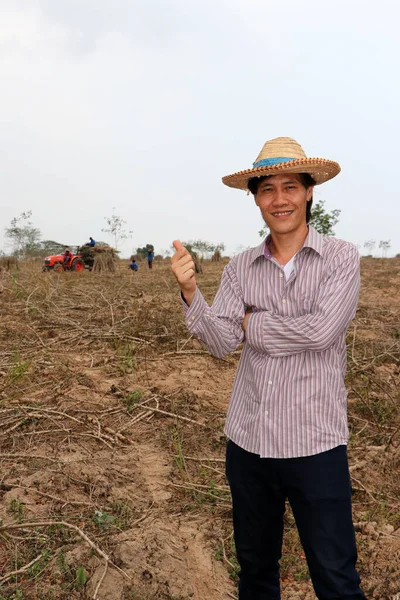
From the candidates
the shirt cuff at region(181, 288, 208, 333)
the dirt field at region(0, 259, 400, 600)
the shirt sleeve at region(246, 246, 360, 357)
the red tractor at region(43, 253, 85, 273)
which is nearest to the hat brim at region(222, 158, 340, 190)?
the shirt sleeve at region(246, 246, 360, 357)

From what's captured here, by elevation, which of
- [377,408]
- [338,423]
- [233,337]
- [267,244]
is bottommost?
[377,408]

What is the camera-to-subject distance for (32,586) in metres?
2.02

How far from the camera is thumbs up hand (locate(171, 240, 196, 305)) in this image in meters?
1.56

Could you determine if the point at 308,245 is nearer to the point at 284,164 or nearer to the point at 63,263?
the point at 284,164

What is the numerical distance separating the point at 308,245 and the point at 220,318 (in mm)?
379

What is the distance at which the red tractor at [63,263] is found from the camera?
14.1 m

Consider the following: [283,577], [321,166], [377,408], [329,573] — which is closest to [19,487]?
[283,577]

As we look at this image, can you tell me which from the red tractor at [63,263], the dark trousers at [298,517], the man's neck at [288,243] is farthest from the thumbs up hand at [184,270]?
the red tractor at [63,263]

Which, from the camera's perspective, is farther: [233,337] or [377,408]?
[377,408]

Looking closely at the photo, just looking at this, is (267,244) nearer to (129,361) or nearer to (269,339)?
(269,339)

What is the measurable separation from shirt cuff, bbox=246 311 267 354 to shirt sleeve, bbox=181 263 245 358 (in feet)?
0.20

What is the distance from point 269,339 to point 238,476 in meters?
0.47

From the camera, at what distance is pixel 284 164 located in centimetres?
158

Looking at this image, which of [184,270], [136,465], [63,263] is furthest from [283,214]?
[63,263]
